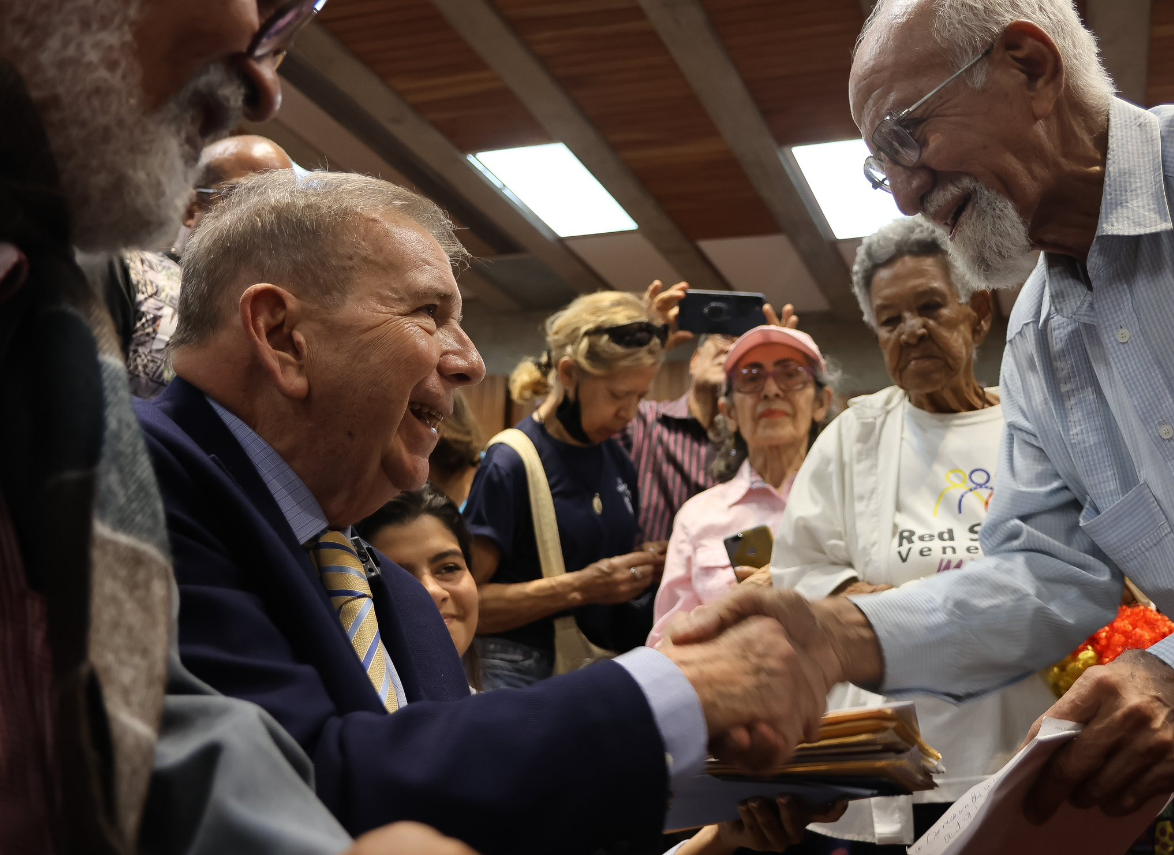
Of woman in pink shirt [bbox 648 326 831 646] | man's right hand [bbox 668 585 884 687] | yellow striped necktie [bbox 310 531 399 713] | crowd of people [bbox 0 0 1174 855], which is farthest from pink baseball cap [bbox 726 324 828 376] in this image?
yellow striped necktie [bbox 310 531 399 713]

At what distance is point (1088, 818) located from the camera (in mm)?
1606

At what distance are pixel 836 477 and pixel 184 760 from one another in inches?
86.4

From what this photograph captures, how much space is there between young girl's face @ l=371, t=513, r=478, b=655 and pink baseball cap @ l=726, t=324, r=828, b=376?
127 centimetres

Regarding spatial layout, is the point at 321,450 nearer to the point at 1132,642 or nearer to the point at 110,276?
the point at 110,276

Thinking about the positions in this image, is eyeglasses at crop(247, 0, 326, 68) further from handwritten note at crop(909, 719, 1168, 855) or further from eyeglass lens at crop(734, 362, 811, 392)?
eyeglass lens at crop(734, 362, 811, 392)

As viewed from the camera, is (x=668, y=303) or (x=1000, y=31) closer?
(x=1000, y=31)

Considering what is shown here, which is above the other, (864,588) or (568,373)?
(568,373)

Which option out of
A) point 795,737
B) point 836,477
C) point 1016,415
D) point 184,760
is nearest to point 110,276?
point 184,760

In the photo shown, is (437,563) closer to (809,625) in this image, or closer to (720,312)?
(809,625)

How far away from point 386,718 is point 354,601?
42cm

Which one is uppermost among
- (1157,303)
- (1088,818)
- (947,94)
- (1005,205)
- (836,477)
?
(947,94)

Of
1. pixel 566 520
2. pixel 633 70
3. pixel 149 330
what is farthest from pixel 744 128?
pixel 149 330

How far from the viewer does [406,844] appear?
2.26 feet

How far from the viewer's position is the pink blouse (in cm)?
315
